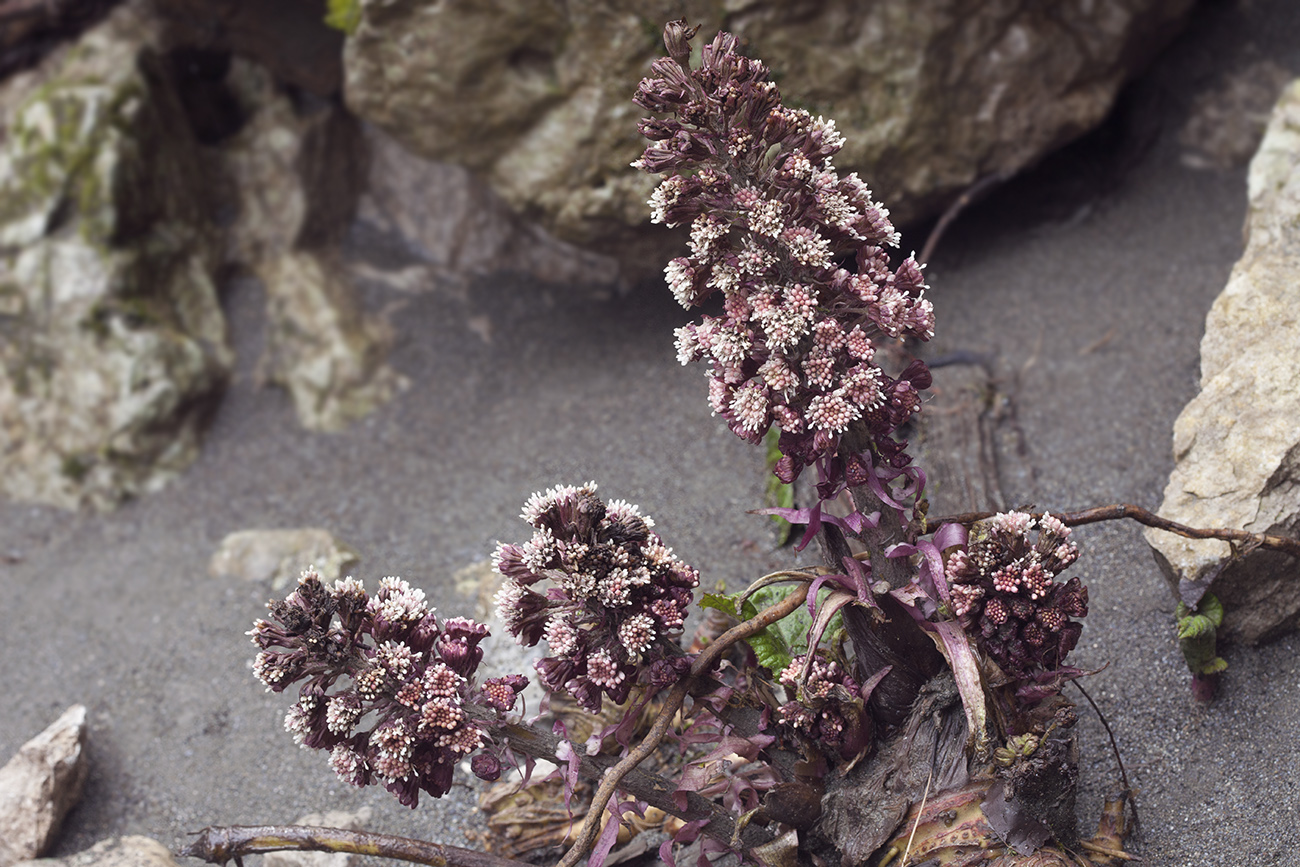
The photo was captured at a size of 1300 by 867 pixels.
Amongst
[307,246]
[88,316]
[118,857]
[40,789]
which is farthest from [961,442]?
[88,316]

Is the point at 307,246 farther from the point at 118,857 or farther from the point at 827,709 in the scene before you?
the point at 827,709

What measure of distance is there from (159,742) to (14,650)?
107 cm

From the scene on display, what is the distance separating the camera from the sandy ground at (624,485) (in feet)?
9.93

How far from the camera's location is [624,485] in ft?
14.6

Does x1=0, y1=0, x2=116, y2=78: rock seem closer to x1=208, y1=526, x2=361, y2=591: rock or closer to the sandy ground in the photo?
the sandy ground

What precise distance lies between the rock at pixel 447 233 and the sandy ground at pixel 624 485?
0.58ft

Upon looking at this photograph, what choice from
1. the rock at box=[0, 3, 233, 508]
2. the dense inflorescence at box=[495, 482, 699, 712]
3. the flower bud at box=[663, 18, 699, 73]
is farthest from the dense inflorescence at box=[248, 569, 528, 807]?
the rock at box=[0, 3, 233, 508]

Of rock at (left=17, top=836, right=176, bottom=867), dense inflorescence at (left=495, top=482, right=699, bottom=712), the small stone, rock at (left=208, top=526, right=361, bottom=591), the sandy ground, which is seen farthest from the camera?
rock at (left=208, top=526, right=361, bottom=591)

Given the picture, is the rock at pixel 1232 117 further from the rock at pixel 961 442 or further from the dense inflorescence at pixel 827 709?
the dense inflorescence at pixel 827 709

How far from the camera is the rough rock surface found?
182 inches

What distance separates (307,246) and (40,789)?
3.35 metres

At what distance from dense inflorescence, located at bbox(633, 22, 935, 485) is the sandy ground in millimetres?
1447

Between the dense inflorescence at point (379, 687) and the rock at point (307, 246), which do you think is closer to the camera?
the dense inflorescence at point (379, 687)

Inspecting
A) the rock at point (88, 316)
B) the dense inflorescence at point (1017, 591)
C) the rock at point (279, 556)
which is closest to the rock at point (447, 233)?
the rock at point (88, 316)
